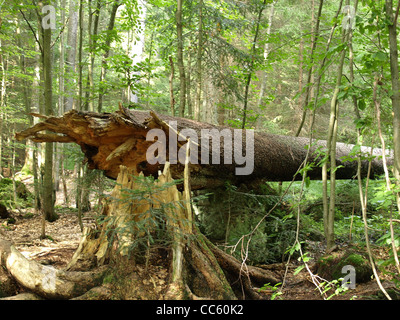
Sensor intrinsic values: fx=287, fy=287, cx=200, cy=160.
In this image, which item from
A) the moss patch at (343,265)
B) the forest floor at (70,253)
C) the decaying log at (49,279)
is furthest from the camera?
the moss patch at (343,265)

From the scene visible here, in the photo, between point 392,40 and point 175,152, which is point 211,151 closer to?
point 175,152

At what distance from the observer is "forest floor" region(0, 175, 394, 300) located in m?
3.45

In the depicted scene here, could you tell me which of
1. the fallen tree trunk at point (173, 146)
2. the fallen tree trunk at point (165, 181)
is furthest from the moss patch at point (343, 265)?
the fallen tree trunk at point (173, 146)

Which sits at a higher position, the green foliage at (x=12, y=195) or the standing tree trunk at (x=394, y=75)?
the standing tree trunk at (x=394, y=75)

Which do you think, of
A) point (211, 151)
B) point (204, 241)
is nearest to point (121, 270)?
point (204, 241)

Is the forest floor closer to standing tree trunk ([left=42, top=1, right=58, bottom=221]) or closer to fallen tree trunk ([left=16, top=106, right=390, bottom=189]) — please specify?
standing tree trunk ([left=42, top=1, right=58, bottom=221])

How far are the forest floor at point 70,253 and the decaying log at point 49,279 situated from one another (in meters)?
0.66

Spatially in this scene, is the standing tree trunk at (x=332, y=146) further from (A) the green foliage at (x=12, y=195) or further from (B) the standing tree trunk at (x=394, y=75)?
(A) the green foliage at (x=12, y=195)

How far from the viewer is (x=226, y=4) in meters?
8.94

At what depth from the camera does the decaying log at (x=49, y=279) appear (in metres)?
2.87

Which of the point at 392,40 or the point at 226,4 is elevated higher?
the point at 226,4

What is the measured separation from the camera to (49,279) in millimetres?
2900

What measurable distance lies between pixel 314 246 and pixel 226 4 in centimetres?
744
